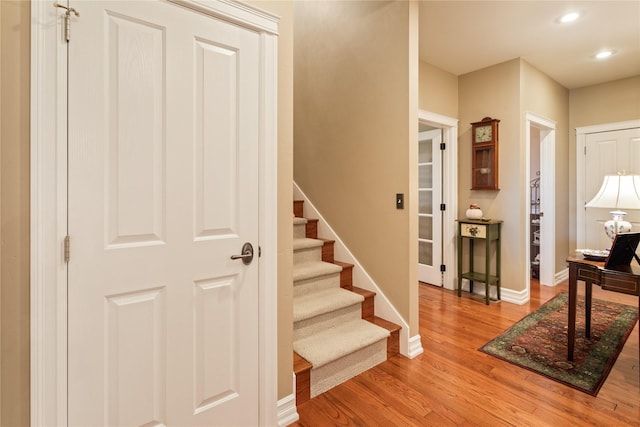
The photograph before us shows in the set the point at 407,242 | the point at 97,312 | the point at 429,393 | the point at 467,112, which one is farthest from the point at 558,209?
the point at 97,312

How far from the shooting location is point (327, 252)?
3090 millimetres

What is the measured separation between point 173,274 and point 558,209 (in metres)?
5.01

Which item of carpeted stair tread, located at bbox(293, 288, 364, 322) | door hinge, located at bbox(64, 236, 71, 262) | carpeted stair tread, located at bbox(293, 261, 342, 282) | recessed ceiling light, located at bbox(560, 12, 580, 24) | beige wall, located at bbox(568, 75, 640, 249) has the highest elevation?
recessed ceiling light, located at bbox(560, 12, 580, 24)

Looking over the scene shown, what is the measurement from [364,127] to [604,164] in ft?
12.6

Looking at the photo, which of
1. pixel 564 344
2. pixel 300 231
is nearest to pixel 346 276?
pixel 300 231

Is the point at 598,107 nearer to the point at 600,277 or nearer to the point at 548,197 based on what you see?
the point at 548,197

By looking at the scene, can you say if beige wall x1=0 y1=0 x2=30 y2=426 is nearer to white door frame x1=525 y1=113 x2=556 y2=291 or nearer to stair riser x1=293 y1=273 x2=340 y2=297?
stair riser x1=293 y1=273 x2=340 y2=297

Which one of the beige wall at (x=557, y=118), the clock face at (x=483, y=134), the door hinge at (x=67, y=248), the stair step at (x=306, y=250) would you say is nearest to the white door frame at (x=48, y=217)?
the door hinge at (x=67, y=248)

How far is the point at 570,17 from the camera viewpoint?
2.91m

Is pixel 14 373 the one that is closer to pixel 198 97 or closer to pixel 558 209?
pixel 198 97

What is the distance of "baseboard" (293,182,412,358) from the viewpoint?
8.29 ft

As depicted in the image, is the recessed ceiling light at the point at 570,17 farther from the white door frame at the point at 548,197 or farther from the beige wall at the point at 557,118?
the white door frame at the point at 548,197

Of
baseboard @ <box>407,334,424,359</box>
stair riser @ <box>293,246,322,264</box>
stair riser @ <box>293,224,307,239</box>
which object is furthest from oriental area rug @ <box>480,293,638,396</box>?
stair riser @ <box>293,224,307,239</box>

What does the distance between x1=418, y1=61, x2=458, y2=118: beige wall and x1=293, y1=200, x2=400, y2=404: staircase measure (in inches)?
81.6
